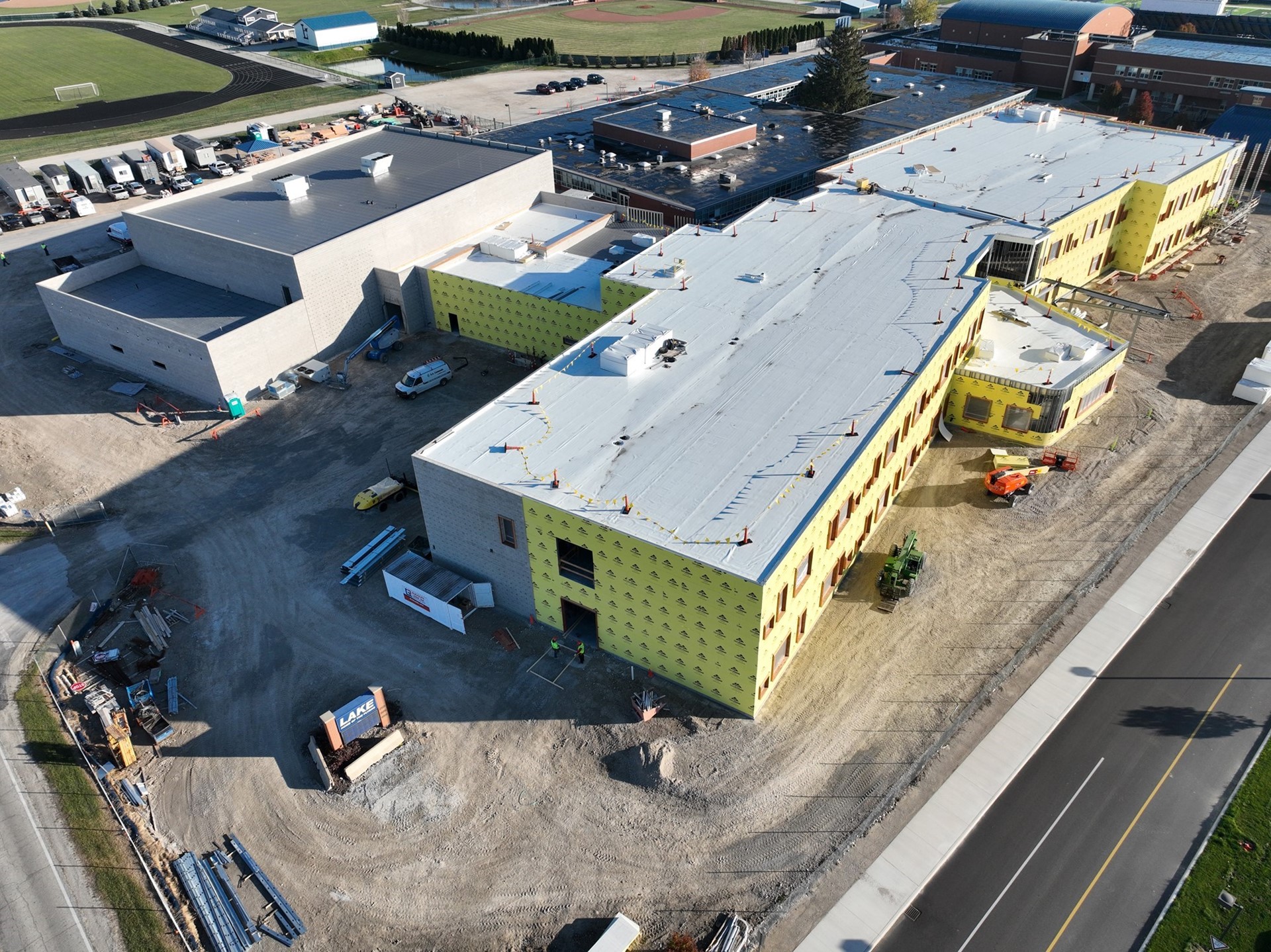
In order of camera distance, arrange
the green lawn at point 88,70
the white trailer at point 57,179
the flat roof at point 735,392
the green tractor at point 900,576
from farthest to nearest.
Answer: the green lawn at point 88,70 → the white trailer at point 57,179 → the green tractor at point 900,576 → the flat roof at point 735,392

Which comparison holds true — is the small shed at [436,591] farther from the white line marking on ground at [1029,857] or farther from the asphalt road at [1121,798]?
the white line marking on ground at [1029,857]

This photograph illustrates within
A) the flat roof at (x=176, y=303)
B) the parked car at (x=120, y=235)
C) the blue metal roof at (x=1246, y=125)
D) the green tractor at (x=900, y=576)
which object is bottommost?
the green tractor at (x=900, y=576)

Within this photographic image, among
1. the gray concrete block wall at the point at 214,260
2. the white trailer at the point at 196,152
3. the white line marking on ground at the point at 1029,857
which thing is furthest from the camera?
the white trailer at the point at 196,152

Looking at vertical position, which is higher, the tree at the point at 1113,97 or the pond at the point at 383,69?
the pond at the point at 383,69

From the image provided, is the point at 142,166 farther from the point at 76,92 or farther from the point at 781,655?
the point at 781,655

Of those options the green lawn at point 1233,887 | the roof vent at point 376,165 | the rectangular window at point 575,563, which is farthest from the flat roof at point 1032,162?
the rectangular window at point 575,563

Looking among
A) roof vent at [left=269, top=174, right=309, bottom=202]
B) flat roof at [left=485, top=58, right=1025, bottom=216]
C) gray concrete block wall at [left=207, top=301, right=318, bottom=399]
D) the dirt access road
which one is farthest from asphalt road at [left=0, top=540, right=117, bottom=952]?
flat roof at [left=485, top=58, right=1025, bottom=216]
